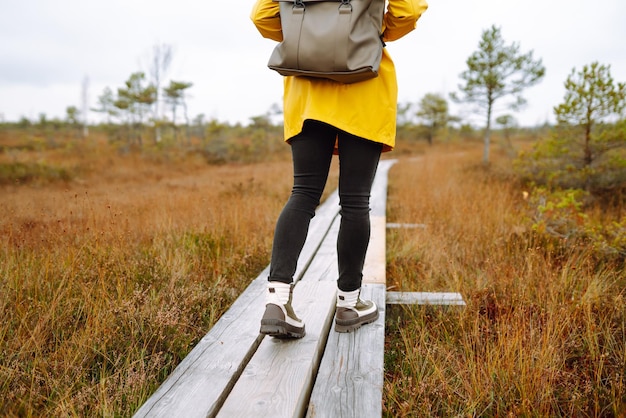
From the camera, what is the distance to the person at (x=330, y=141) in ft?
4.79

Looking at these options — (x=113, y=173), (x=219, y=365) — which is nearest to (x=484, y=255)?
(x=219, y=365)

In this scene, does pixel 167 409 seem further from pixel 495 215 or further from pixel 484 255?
pixel 495 215

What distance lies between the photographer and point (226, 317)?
1.85 meters

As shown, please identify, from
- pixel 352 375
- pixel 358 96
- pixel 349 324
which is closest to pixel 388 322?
pixel 349 324

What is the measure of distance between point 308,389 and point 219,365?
337 millimetres

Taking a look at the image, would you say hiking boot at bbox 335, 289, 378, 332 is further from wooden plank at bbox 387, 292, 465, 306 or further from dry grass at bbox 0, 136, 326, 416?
dry grass at bbox 0, 136, 326, 416

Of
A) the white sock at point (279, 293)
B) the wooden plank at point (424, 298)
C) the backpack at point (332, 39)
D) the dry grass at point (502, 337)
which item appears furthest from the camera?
the wooden plank at point (424, 298)

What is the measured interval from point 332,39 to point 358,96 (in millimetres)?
225

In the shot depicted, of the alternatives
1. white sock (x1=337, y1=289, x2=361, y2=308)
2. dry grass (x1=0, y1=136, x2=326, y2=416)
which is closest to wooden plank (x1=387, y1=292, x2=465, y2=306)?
white sock (x1=337, y1=289, x2=361, y2=308)

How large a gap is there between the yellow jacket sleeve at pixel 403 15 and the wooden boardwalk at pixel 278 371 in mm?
1259

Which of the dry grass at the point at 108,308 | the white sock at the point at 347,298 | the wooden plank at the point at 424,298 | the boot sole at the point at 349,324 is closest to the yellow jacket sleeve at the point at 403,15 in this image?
the white sock at the point at 347,298

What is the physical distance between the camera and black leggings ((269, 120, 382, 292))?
1.53 metres

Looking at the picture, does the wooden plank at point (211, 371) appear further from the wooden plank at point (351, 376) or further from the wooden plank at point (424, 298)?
the wooden plank at point (424, 298)

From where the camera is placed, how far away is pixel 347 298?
1.71m
